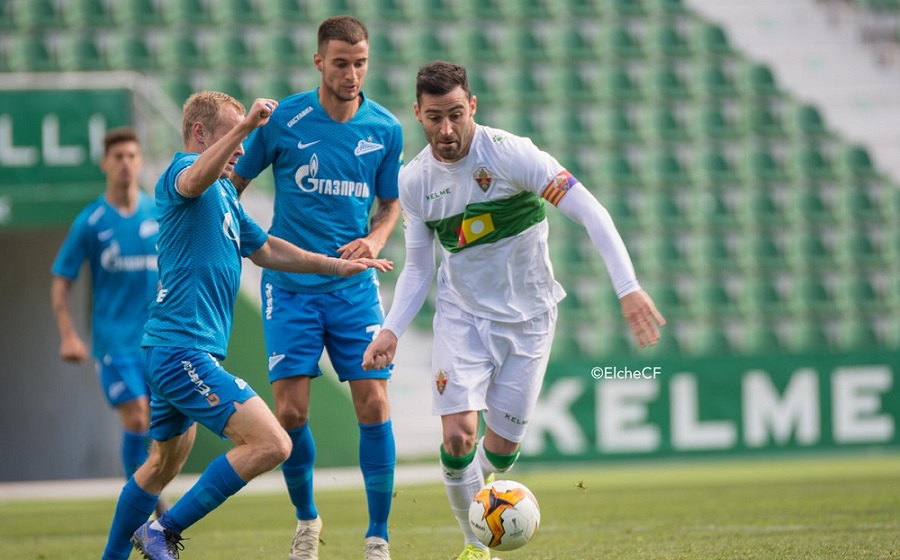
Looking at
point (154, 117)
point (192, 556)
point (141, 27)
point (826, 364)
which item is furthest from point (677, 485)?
point (141, 27)

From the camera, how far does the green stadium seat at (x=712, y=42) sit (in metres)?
15.1

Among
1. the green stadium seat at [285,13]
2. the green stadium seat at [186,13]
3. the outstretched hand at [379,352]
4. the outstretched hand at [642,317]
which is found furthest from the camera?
the green stadium seat at [285,13]

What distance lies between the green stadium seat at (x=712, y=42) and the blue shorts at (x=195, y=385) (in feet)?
38.4

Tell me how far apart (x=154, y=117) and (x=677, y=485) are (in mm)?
5969

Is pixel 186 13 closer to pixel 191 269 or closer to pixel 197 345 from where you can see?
pixel 191 269

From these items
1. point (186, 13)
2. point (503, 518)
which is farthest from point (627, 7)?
point (503, 518)

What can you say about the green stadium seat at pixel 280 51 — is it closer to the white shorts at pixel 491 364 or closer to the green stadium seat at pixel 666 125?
the green stadium seat at pixel 666 125

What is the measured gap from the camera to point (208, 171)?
4.35 meters

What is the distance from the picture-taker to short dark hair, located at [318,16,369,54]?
5293mm

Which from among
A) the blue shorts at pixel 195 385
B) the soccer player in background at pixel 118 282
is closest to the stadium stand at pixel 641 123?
the soccer player in background at pixel 118 282

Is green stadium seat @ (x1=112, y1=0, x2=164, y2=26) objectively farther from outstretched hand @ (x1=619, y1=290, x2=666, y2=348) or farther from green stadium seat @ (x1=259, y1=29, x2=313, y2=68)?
outstretched hand @ (x1=619, y1=290, x2=666, y2=348)

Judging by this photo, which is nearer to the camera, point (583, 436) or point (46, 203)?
point (46, 203)

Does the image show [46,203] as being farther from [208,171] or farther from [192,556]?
[208,171]

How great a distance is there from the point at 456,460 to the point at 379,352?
58 cm
